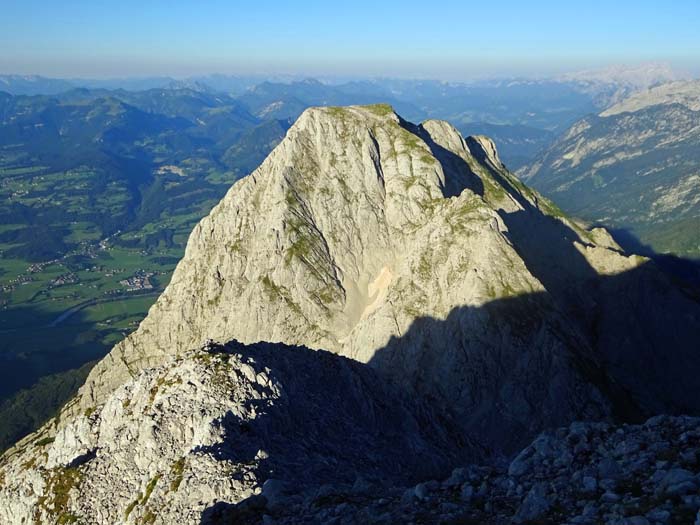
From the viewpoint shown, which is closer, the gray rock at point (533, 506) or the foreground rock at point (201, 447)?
the gray rock at point (533, 506)

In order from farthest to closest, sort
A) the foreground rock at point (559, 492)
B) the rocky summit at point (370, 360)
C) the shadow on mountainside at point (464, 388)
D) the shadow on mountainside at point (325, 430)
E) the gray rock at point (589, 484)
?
1. the shadow on mountainside at point (464, 388)
2. the shadow on mountainside at point (325, 430)
3. the rocky summit at point (370, 360)
4. the gray rock at point (589, 484)
5. the foreground rock at point (559, 492)

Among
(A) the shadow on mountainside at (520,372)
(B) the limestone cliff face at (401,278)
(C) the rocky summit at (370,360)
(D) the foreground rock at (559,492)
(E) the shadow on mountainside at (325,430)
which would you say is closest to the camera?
(D) the foreground rock at (559,492)

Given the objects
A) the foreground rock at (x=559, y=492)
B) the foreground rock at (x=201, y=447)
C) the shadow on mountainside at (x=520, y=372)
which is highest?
the foreground rock at (x=559, y=492)

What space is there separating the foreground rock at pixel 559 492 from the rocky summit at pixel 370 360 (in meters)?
0.20

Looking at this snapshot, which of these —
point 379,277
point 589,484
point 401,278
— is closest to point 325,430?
point 589,484

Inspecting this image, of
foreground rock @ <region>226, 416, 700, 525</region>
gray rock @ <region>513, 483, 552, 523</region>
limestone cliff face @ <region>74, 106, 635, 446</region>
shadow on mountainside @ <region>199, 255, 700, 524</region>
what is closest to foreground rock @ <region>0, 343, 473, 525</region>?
shadow on mountainside @ <region>199, 255, 700, 524</region>

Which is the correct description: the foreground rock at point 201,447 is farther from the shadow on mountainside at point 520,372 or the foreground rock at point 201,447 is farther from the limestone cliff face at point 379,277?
the limestone cliff face at point 379,277

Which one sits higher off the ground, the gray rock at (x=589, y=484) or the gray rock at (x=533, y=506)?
the gray rock at (x=589, y=484)

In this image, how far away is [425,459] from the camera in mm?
59906

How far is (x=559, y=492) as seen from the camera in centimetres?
2869

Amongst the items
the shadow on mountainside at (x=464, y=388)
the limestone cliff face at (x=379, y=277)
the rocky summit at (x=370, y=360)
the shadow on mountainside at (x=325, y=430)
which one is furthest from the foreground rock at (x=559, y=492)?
the limestone cliff face at (x=379, y=277)

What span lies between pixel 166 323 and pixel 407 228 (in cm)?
6704

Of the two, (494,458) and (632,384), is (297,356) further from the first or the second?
(632,384)

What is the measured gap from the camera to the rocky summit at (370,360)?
125ft
